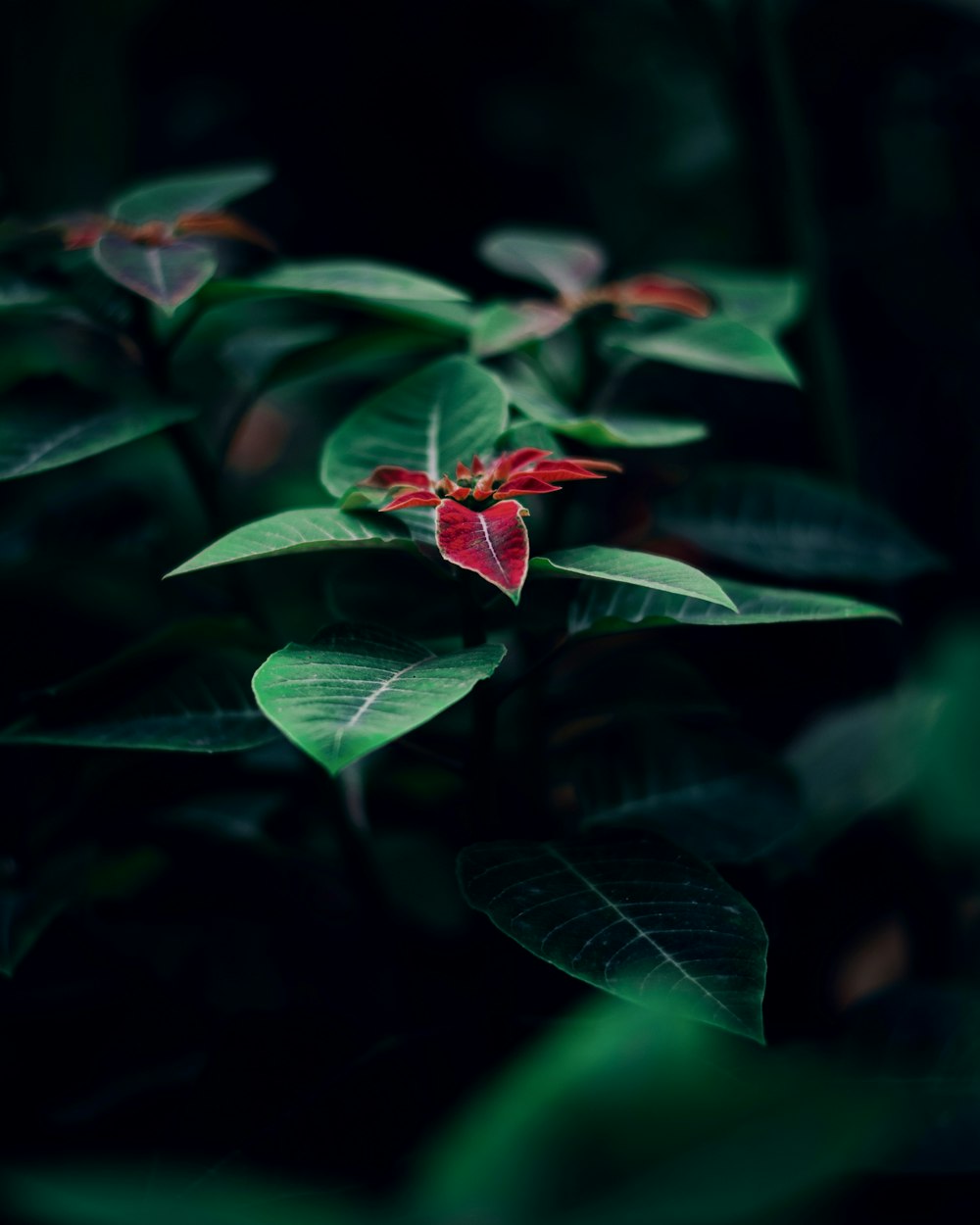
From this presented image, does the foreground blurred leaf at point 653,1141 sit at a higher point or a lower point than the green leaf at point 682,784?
higher

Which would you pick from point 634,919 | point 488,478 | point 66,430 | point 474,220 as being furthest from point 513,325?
point 474,220

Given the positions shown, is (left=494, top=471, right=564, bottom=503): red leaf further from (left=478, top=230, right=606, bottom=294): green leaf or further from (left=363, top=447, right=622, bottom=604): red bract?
(left=478, top=230, right=606, bottom=294): green leaf

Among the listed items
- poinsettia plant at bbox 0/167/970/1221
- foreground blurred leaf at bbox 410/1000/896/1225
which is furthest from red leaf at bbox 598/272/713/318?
foreground blurred leaf at bbox 410/1000/896/1225

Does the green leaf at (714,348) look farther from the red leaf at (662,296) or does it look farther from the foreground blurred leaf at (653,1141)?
the foreground blurred leaf at (653,1141)

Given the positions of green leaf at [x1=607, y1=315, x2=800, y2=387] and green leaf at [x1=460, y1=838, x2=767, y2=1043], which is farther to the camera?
green leaf at [x1=607, y1=315, x2=800, y2=387]

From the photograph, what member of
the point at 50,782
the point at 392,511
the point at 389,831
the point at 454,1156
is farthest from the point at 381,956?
the point at 454,1156

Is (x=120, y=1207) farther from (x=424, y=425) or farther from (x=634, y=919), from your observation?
(x=424, y=425)

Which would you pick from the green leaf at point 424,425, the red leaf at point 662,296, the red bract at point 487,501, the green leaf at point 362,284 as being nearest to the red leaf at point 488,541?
the red bract at point 487,501

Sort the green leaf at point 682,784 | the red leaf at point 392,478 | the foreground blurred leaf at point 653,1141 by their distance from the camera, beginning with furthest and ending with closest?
the green leaf at point 682,784
the red leaf at point 392,478
the foreground blurred leaf at point 653,1141
